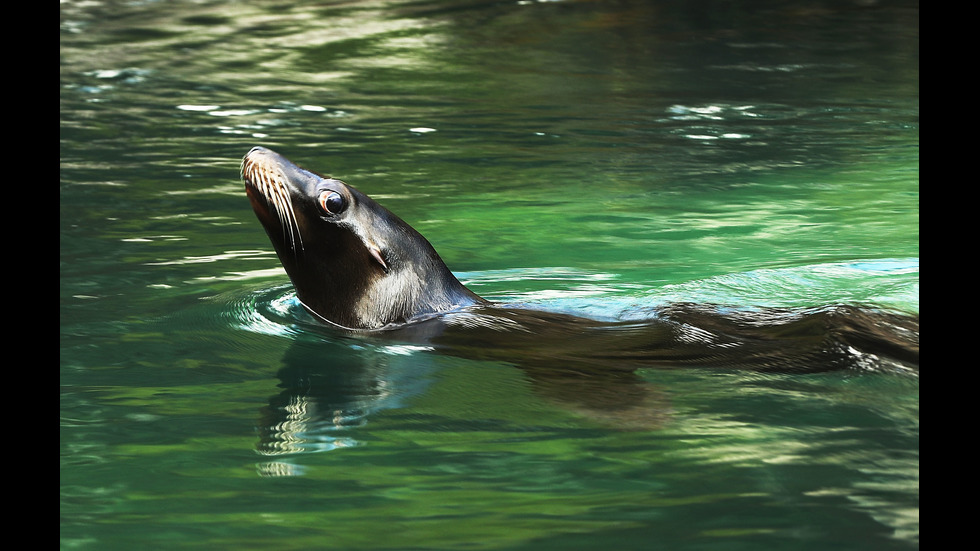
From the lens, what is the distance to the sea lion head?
546cm

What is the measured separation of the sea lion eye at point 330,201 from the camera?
5.48 metres

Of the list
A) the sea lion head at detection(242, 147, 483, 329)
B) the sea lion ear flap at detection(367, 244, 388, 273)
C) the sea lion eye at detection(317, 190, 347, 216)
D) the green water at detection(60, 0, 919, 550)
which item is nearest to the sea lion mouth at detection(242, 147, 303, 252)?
the sea lion head at detection(242, 147, 483, 329)

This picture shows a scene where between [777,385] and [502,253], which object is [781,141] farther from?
[777,385]

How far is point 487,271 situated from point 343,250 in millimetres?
1491

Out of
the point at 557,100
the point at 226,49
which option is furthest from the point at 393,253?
the point at 226,49

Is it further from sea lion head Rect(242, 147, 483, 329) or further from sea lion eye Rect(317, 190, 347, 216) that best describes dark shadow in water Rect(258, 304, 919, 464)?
sea lion eye Rect(317, 190, 347, 216)

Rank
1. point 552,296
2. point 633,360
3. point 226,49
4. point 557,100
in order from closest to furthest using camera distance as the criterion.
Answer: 1. point 633,360
2. point 552,296
3. point 557,100
4. point 226,49

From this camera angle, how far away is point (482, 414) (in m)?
4.52

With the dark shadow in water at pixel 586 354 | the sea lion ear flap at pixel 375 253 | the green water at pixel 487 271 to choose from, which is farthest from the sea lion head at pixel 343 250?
the green water at pixel 487 271

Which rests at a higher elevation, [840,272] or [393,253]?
[393,253]

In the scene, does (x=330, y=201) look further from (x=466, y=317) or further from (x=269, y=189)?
(x=466, y=317)

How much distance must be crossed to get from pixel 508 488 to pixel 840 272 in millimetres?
3302

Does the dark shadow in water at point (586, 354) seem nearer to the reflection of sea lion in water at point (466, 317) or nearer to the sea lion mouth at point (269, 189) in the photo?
the reflection of sea lion in water at point (466, 317)

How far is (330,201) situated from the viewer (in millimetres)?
5488
